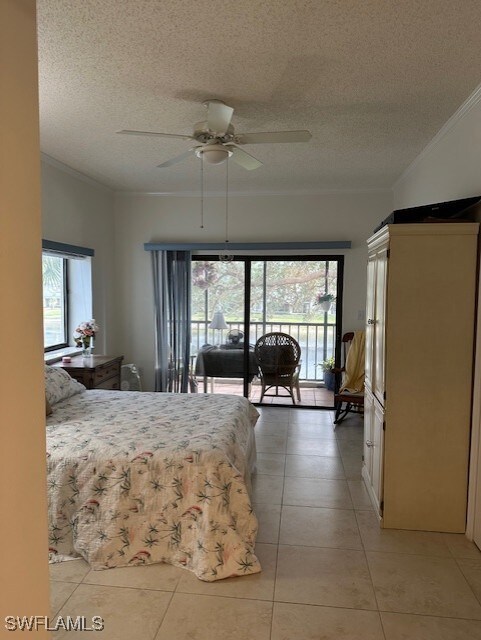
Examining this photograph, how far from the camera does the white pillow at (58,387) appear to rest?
322 cm

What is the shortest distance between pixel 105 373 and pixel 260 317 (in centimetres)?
213

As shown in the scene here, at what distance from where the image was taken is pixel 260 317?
5.64 m

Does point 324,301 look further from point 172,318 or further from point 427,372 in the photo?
point 427,372

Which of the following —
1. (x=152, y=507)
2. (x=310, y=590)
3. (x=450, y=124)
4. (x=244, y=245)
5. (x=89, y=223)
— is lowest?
(x=310, y=590)

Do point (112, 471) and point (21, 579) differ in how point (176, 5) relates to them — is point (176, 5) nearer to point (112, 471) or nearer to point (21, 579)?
point (21, 579)

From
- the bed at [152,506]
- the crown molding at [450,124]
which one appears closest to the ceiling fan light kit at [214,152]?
the crown molding at [450,124]

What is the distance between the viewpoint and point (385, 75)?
2422mm

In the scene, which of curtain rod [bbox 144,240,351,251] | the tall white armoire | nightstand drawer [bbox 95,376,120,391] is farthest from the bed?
curtain rod [bbox 144,240,351,251]

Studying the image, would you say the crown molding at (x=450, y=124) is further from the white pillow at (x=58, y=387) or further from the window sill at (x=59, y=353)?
the window sill at (x=59, y=353)

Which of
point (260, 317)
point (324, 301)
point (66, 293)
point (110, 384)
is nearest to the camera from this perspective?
point (110, 384)

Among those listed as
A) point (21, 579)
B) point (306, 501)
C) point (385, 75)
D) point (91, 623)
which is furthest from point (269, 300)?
point (21, 579)

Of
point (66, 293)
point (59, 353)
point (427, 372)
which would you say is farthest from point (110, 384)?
point (427, 372)

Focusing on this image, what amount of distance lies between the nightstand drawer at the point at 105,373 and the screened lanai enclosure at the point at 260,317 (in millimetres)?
1249

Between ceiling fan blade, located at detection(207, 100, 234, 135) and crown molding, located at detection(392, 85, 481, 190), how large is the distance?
1493 millimetres
